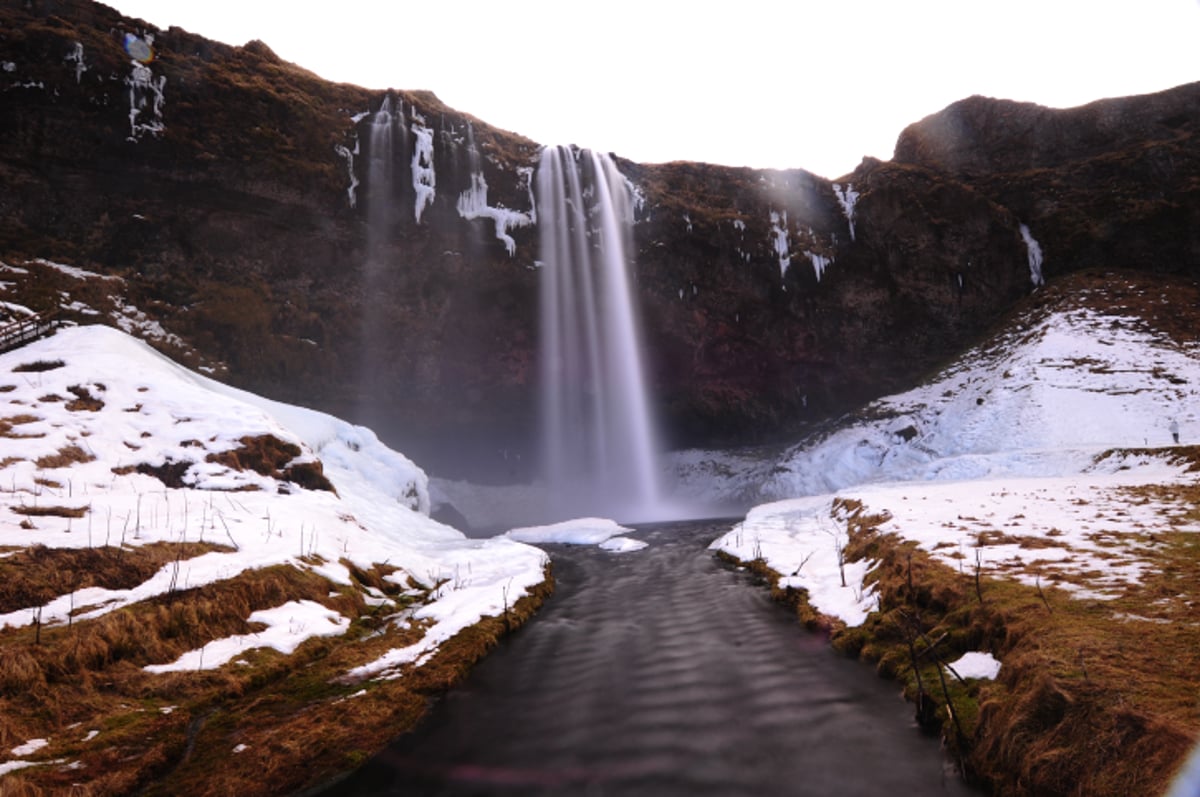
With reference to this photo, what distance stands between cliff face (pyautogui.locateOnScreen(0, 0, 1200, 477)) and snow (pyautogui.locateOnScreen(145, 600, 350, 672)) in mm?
25516

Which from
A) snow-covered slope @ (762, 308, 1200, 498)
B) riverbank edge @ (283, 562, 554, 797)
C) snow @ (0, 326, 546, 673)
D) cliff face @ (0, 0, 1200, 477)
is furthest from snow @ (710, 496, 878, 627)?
cliff face @ (0, 0, 1200, 477)

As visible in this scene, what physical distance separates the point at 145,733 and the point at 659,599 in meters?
9.95

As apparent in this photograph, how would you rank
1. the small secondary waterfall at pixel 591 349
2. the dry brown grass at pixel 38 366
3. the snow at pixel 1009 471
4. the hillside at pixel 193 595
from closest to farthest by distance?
the hillside at pixel 193 595 → the snow at pixel 1009 471 → the dry brown grass at pixel 38 366 → the small secondary waterfall at pixel 591 349

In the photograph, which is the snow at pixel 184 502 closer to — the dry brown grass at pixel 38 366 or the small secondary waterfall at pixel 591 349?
the dry brown grass at pixel 38 366

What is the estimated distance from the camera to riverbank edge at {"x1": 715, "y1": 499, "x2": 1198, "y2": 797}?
3.52m

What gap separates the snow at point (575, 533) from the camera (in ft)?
89.5

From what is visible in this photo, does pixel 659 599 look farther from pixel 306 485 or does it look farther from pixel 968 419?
pixel 968 419

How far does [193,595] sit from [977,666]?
35.9ft

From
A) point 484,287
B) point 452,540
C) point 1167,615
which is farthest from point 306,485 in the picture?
point 484,287

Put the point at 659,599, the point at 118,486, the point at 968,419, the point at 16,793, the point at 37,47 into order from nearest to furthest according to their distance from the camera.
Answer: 1. the point at 16,793
2. the point at 118,486
3. the point at 659,599
4. the point at 37,47
5. the point at 968,419

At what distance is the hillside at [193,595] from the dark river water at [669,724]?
2.81ft

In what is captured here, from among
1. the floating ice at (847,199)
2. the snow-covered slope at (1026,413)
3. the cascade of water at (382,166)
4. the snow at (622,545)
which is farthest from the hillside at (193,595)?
the floating ice at (847,199)

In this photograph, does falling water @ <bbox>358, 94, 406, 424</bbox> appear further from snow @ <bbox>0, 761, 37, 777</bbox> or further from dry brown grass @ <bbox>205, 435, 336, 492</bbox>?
snow @ <bbox>0, 761, 37, 777</bbox>

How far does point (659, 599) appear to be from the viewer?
42.8 feet
